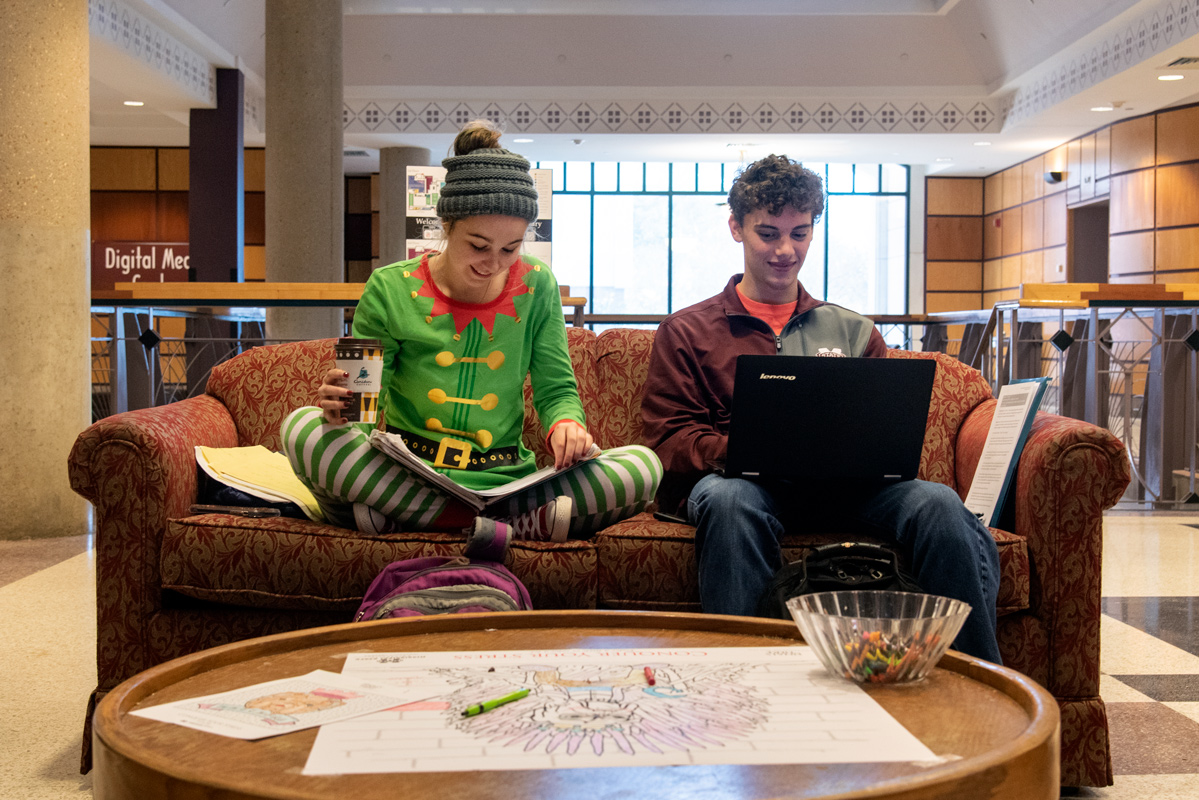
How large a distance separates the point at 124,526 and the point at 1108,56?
8863mm

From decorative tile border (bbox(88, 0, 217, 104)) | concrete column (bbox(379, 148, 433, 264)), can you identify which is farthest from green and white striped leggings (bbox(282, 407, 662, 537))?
concrete column (bbox(379, 148, 433, 264))

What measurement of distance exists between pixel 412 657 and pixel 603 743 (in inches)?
12.8

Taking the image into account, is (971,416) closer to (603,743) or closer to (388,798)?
(603,743)

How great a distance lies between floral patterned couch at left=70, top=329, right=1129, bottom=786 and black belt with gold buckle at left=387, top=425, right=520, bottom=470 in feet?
0.50

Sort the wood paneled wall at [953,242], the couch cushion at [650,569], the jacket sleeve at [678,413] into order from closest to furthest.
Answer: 1. the couch cushion at [650,569]
2. the jacket sleeve at [678,413]
3. the wood paneled wall at [953,242]

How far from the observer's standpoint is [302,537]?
1.83 m

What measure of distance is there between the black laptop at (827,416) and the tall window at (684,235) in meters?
12.2

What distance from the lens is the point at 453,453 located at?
190 centimetres

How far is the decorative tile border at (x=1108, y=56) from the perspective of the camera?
7.42 m

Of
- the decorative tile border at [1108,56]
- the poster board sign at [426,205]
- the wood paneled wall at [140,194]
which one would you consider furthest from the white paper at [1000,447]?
the wood paneled wall at [140,194]

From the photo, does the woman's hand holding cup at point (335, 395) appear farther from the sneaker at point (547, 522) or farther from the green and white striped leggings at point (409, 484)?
the sneaker at point (547, 522)

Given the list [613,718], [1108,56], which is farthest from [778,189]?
[1108,56]

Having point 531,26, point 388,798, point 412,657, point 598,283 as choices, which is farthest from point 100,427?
point 598,283

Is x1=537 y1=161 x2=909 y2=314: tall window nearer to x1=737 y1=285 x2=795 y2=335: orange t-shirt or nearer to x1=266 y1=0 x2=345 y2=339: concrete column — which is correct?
x1=266 y1=0 x2=345 y2=339: concrete column
